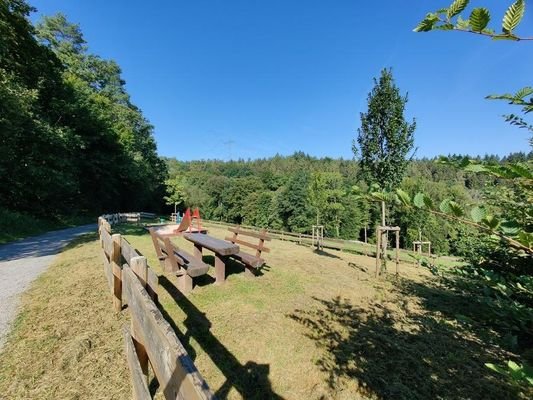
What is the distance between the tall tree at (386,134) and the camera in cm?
928

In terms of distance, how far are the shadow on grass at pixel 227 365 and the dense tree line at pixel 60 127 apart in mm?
13305

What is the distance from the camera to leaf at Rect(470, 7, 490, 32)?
79 cm

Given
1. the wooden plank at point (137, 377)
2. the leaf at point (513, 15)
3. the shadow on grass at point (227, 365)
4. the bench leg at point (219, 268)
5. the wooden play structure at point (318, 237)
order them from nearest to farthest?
the leaf at point (513, 15) → the wooden plank at point (137, 377) → the shadow on grass at point (227, 365) → the bench leg at point (219, 268) → the wooden play structure at point (318, 237)

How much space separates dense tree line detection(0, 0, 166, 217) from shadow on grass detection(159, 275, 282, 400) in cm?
1330

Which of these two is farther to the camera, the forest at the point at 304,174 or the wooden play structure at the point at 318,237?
the wooden play structure at the point at 318,237

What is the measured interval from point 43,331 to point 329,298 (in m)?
5.39

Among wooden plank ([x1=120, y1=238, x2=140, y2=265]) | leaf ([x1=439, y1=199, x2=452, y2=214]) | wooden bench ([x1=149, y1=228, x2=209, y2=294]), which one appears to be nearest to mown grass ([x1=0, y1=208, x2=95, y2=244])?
wooden bench ([x1=149, y1=228, x2=209, y2=294])

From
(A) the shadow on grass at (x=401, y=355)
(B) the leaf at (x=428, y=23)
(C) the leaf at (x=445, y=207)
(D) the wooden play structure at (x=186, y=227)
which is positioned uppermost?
(B) the leaf at (x=428, y=23)

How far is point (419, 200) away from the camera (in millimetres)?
1090

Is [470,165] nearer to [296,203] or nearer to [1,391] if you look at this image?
[1,391]

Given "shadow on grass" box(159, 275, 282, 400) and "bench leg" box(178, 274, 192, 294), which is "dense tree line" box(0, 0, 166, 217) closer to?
"bench leg" box(178, 274, 192, 294)

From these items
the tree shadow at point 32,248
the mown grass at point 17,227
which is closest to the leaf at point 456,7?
the tree shadow at point 32,248

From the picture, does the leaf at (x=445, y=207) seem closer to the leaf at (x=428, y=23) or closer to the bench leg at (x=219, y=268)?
the leaf at (x=428, y=23)

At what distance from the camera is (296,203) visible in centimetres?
4494
